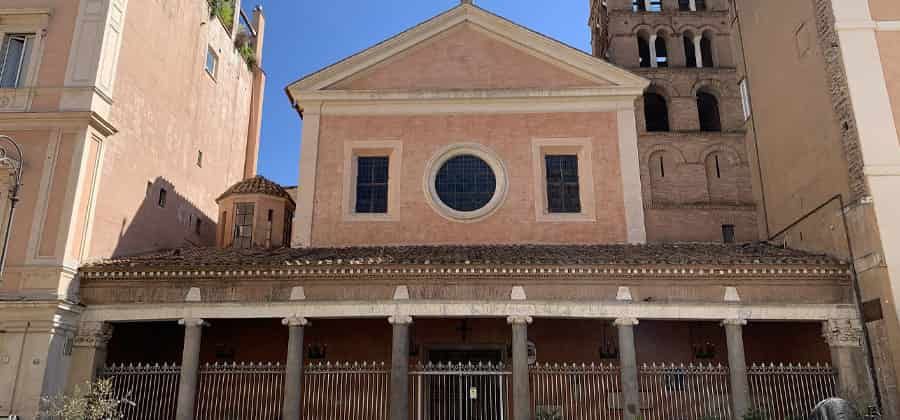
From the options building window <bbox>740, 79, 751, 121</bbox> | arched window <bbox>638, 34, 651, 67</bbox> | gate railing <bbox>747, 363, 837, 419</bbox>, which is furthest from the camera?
arched window <bbox>638, 34, 651, 67</bbox>

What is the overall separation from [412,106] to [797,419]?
10738 millimetres

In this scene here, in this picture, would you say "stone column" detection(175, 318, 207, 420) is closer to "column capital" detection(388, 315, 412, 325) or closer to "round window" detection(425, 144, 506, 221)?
"column capital" detection(388, 315, 412, 325)

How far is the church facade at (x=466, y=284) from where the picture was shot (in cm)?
1280

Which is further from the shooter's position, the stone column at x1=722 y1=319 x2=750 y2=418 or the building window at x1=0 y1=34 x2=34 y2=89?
the building window at x1=0 y1=34 x2=34 y2=89

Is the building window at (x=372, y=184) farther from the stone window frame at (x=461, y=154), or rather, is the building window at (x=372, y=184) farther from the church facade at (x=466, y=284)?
the stone window frame at (x=461, y=154)

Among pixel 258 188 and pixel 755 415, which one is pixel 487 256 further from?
pixel 258 188

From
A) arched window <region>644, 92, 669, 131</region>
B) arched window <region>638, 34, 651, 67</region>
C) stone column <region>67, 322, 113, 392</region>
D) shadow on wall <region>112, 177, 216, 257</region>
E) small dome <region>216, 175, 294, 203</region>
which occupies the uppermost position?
arched window <region>638, 34, 651, 67</region>

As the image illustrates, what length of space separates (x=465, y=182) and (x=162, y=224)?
7.71 m

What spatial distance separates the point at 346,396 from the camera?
46.3ft

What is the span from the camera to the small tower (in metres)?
17.6

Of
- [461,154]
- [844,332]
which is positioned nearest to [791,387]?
[844,332]

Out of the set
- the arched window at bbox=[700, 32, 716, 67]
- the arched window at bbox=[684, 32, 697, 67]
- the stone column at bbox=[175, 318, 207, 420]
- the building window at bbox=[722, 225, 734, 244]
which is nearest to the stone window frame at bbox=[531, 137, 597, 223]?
the stone column at bbox=[175, 318, 207, 420]

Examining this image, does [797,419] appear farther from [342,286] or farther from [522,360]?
[342,286]

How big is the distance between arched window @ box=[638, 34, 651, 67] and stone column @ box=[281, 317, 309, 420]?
758 inches
